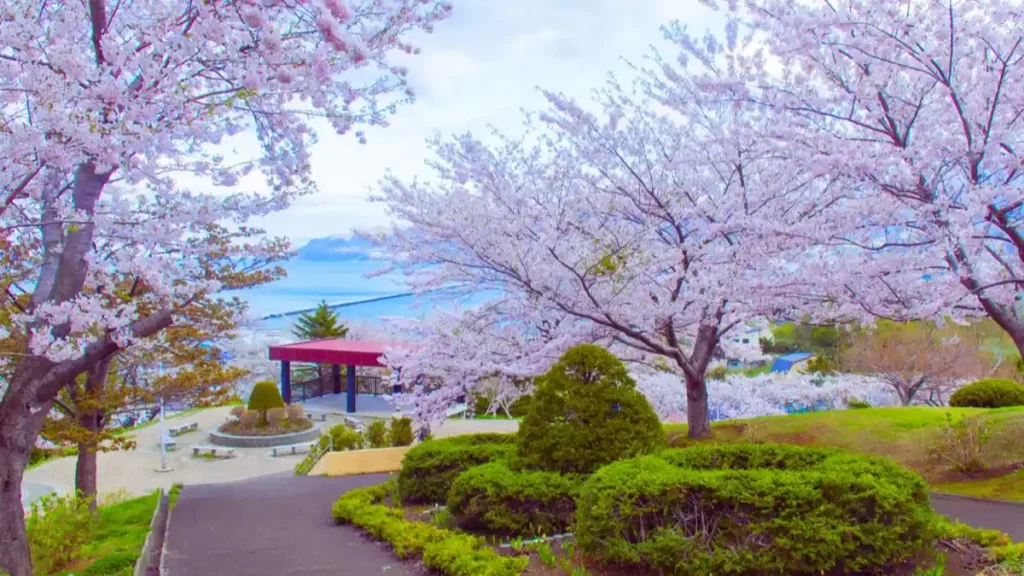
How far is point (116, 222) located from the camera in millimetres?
5566

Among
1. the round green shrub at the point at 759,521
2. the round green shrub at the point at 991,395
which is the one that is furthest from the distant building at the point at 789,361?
the round green shrub at the point at 759,521

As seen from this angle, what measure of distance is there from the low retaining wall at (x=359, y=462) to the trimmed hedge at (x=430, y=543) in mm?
6039

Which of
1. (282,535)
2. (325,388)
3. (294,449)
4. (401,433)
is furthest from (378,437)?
(325,388)

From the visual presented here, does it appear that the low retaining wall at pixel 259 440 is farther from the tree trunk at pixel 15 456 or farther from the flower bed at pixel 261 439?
the tree trunk at pixel 15 456

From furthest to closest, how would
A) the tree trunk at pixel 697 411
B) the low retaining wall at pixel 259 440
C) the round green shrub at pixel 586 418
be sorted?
the low retaining wall at pixel 259 440 → the tree trunk at pixel 697 411 → the round green shrub at pixel 586 418

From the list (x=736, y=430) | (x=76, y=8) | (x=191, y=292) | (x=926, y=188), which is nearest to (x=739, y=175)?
(x=926, y=188)

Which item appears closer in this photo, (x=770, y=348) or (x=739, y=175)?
(x=739, y=175)

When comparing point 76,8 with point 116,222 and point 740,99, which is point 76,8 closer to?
point 116,222

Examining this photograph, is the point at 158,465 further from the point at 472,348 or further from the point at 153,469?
the point at 472,348

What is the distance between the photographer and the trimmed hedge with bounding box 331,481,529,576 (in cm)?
566

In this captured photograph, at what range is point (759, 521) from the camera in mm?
5195

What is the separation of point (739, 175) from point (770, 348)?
30883mm

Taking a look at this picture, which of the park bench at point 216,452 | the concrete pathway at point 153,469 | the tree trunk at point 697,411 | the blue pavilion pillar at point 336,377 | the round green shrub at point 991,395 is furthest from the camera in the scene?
the blue pavilion pillar at point 336,377

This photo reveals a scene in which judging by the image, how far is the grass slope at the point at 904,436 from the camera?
30.6 ft
